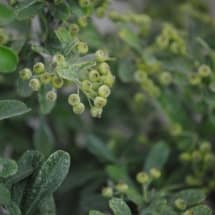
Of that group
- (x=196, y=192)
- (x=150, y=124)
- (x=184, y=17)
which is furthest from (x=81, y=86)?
(x=184, y=17)

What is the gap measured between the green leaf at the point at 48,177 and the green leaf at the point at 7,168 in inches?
2.0

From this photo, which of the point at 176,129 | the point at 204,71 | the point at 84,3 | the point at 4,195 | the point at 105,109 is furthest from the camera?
the point at 105,109

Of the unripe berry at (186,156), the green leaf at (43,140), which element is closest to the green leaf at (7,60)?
the green leaf at (43,140)

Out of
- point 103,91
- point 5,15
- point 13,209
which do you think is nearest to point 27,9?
point 5,15

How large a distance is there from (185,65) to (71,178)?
31 cm

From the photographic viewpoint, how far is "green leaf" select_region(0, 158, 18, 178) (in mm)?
702

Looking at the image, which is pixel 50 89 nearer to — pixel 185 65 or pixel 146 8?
pixel 185 65

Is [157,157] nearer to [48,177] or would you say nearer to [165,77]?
[165,77]

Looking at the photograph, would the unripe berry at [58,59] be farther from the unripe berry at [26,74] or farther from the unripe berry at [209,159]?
the unripe berry at [209,159]

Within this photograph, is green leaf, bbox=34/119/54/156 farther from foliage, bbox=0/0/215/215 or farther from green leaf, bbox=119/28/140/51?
green leaf, bbox=119/28/140/51

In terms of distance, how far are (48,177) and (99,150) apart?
1.06 ft

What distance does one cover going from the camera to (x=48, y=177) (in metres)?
0.75

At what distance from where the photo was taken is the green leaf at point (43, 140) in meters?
1.00

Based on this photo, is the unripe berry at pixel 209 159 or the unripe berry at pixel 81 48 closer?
the unripe berry at pixel 81 48
